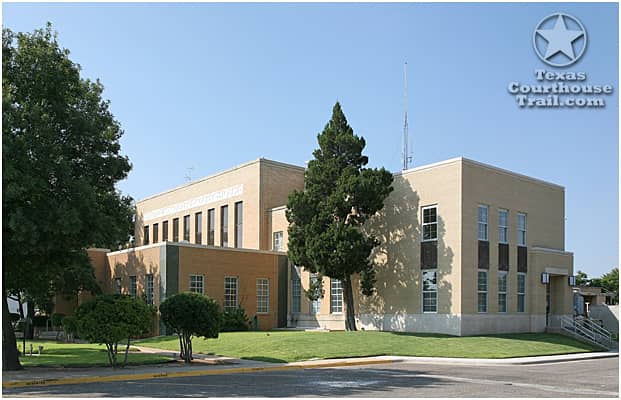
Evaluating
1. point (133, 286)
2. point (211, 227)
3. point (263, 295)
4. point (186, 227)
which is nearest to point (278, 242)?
point (263, 295)

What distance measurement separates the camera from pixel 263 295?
131 feet

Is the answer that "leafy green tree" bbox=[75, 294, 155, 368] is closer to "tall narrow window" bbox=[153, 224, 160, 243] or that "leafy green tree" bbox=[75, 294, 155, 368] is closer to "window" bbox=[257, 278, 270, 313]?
"window" bbox=[257, 278, 270, 313]

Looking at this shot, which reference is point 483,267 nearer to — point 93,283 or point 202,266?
point 202,266

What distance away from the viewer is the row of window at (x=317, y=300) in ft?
122

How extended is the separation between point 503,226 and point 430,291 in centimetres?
515

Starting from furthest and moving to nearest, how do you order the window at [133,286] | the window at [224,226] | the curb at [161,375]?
the window at [224,226], the window at [133,286], the curb at [161,375]

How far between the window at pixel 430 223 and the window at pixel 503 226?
3.52 meters

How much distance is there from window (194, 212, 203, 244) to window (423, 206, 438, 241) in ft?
66.0

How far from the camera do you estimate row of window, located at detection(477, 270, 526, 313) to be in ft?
109

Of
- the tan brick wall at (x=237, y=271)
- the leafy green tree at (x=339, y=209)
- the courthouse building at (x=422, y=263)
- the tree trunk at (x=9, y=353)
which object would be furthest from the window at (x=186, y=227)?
the tree trunk at (x=9, y=353)

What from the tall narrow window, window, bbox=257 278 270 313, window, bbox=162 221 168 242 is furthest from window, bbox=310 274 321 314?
the tall narrow window

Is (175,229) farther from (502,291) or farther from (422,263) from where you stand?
(502,291)

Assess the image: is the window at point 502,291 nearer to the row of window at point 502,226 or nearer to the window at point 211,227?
the row of window at point 502,226

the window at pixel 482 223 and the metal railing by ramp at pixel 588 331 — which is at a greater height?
the window at pixel 482 223
